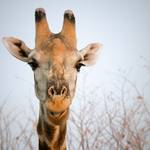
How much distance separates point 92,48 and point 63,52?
0.53 m

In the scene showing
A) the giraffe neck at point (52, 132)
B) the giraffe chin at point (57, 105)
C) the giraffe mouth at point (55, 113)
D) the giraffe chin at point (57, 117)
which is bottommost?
the giraffe neck at point (52, 132)

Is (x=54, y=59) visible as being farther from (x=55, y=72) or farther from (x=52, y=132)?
(x=52, y=132)

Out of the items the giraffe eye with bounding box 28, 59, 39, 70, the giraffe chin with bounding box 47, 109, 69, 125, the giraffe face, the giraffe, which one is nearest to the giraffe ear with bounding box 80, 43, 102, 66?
the giraffe

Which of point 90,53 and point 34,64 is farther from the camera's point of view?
point 90,53

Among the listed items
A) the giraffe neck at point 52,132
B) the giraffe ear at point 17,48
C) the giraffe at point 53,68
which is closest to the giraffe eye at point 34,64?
the giraffe at point 53,68

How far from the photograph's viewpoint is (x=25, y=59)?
2.56 m

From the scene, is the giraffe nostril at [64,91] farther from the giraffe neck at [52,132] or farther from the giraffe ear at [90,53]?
the giraffe ear at [90,53]

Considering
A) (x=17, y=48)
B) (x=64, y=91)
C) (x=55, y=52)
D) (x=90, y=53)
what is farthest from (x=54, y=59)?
(x=90, y=53)

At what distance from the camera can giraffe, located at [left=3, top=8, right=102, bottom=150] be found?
214 centimetres

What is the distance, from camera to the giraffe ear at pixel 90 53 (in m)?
2.74

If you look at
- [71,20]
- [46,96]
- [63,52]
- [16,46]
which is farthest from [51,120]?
[71,20]

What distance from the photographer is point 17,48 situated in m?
2.67

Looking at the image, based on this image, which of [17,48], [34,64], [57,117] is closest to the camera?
[57,117]

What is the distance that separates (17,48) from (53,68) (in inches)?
19.9
